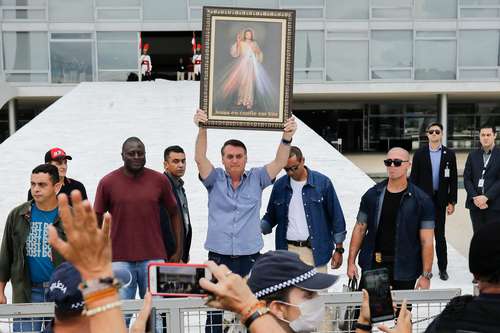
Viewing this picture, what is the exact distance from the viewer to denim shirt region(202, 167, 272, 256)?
461 centimetres

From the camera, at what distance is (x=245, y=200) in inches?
185

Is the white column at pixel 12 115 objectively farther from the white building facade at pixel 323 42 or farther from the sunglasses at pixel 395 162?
the sunglasses at pixel 395 162

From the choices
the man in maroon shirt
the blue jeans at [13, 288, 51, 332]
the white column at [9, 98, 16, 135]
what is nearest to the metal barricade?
the blue jeans at [13, 288, 51, 332]

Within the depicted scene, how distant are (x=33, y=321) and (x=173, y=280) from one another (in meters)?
1.18

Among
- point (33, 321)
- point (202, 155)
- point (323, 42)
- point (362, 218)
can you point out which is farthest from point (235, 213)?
point (323, 42)

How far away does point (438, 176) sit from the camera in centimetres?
701

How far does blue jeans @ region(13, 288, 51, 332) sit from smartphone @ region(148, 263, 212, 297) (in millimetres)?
1008

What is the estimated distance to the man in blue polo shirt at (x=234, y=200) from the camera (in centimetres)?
462

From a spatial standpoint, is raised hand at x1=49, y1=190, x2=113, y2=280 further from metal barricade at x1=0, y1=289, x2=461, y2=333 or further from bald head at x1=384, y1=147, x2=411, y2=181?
bald head at x1=384, y1=147, x2=411, y2=181

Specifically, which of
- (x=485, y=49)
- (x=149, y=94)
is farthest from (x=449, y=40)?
(x=149, y=94)

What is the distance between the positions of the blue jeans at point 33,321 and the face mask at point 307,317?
1.78 m

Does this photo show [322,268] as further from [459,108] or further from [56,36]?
[459,108]

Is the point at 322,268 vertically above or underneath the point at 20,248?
underneath

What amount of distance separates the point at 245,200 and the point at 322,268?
3.51 feet
